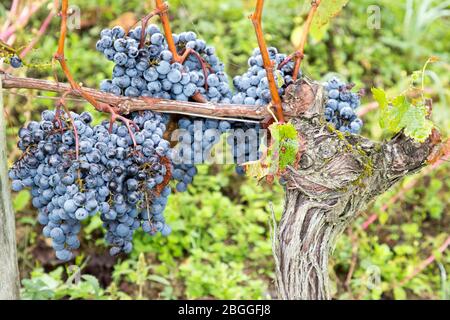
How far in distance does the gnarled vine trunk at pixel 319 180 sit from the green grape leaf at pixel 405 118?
0.07 metres

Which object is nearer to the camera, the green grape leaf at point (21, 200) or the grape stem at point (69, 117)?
the grape stem at point (69, 117)

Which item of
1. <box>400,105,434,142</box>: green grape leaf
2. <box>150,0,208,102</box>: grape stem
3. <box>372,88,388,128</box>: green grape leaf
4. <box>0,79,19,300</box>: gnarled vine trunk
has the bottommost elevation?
<box>0,79,19,300</box>: gnarled vine trunk

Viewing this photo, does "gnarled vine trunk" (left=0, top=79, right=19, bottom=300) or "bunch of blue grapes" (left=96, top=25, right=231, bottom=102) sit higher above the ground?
"bunch of blue grapes" (left=96, top=25, right=231, bottom=102)

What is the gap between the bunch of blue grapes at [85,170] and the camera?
1.59 metres

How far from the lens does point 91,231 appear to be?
9.64 ft

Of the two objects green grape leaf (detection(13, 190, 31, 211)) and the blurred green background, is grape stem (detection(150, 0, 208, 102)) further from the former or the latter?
green grape leaf (detection(13, 190, 31, 211))

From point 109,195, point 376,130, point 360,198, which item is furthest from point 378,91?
point 376,130

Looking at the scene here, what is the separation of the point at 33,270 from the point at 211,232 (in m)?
0.82

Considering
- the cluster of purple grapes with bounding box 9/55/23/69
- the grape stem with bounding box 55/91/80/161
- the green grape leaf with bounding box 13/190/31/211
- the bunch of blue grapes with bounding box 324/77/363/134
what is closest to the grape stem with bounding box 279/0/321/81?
the bunch of blue grapes with bounding box 324/77/363/134

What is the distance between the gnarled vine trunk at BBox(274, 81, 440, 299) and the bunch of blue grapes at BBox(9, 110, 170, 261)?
39 cm

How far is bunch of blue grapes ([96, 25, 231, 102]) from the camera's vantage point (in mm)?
1710

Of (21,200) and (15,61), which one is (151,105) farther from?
(21,200)

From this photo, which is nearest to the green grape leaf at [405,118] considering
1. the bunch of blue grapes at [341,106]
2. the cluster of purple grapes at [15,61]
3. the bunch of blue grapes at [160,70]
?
the bunch of blue grapes at [341,106]

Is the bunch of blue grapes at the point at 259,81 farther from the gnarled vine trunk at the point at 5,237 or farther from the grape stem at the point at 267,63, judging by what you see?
the gnarled vine trunk at the point at 5,237
